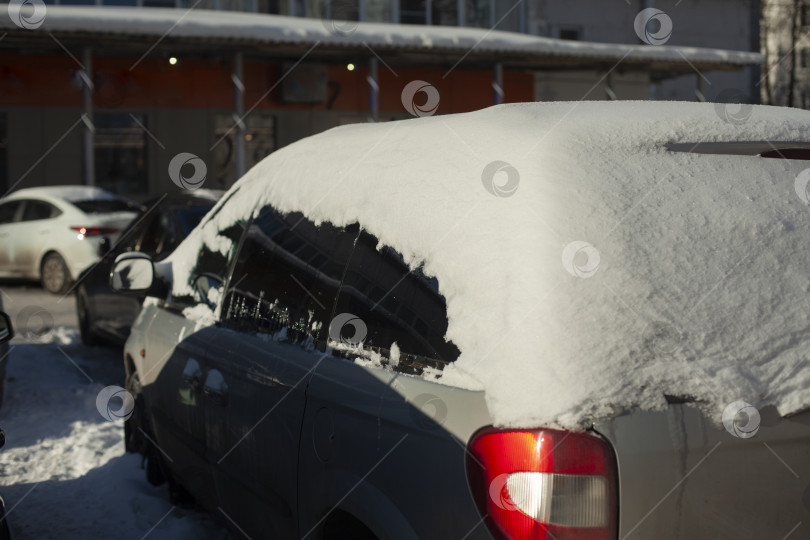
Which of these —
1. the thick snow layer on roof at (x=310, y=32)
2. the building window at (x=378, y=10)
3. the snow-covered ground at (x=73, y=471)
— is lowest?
the snow-covered ground at (x=73, y=471)

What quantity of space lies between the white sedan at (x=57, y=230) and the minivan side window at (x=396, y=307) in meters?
10.9

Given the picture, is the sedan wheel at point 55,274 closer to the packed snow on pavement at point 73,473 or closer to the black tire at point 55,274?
the black tire at point 55,274

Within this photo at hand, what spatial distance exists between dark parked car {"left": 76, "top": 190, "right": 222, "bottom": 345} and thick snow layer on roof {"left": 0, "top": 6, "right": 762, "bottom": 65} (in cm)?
916

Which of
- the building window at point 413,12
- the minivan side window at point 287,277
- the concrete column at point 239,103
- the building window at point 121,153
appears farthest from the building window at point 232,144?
the minivan side window at point 287,277

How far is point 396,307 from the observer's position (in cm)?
250

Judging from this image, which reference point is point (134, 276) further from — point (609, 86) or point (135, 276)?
point (609, 86)

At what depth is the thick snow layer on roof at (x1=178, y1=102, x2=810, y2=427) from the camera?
79.4 inches

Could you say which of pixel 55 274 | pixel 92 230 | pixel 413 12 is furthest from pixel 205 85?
pixel 92 230

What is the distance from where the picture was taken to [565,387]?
1.97m

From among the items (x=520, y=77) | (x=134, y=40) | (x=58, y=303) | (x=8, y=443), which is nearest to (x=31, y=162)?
(x=134, y=40)

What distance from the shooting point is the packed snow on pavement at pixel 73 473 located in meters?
4.29

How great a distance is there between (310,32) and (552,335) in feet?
57.8

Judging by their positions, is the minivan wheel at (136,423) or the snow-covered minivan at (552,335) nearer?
the snow-covered minivan at (552,335)

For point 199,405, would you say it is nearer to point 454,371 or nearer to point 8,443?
point 454,371
